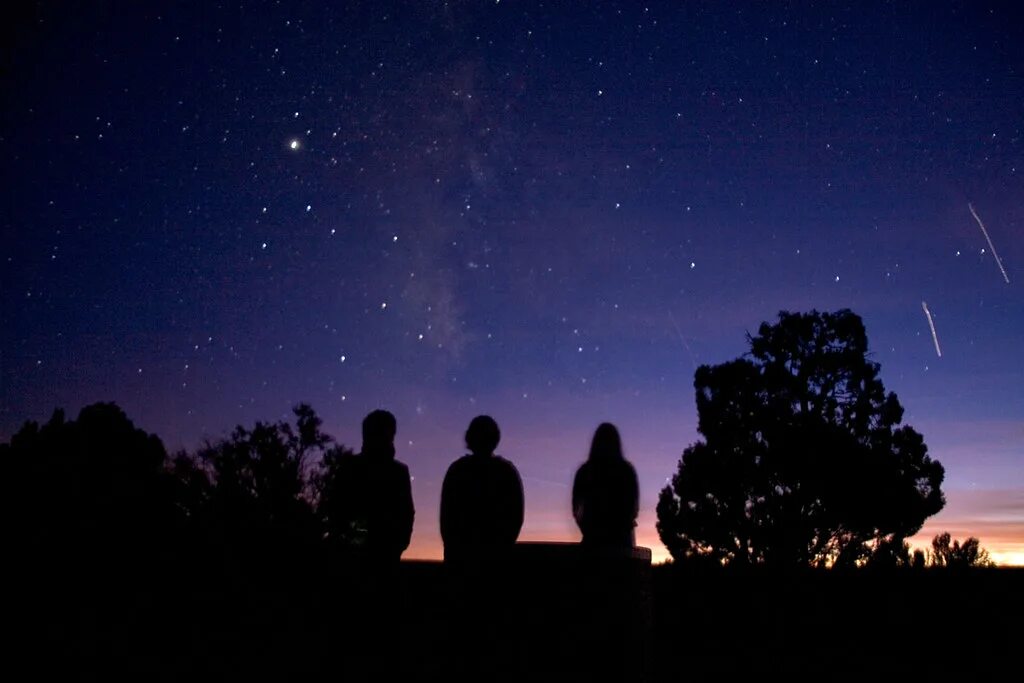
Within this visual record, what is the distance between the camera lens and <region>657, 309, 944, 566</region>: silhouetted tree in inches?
751

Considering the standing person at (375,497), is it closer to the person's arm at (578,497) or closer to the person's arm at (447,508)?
the person's arm at (447,508)

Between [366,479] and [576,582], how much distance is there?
203cm

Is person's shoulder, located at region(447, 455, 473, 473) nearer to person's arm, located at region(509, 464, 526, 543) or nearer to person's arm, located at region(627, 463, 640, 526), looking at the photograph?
person's arm, located at region(509, 464, 526, 543)

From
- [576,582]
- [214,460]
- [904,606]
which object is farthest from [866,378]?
[214,460]

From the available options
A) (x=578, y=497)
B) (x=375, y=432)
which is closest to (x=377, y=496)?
(x=375, y=432)

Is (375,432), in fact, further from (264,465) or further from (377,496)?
(264,465)

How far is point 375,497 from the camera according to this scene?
4.43m

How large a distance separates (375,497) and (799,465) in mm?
17766

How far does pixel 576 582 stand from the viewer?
2.86 m

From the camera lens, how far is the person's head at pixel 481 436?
4.00 m

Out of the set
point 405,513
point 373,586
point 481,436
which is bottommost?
point 373,586

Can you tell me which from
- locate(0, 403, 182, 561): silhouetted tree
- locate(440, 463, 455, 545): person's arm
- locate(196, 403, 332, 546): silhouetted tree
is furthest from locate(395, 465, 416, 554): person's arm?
locate(196, 403, 332, 546): silhouetted tree

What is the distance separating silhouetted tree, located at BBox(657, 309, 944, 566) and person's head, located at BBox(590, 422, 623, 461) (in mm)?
16198

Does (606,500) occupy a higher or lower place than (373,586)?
higher
